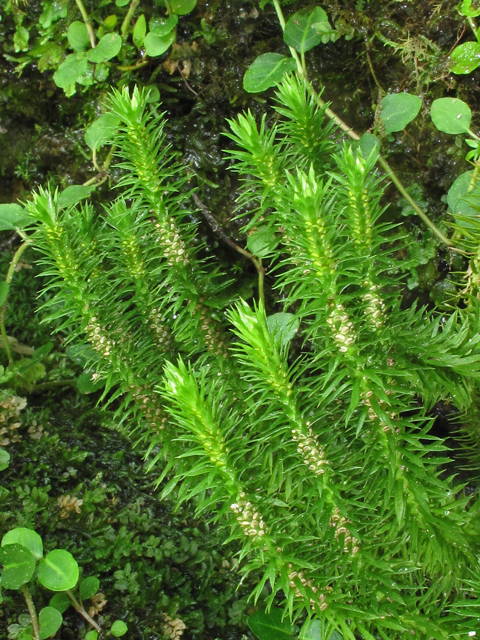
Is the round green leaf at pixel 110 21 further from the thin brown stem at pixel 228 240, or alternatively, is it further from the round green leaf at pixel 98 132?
the thin brown stem at pixel 228 240

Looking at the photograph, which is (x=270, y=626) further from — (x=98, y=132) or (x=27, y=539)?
(x=98, y=132)

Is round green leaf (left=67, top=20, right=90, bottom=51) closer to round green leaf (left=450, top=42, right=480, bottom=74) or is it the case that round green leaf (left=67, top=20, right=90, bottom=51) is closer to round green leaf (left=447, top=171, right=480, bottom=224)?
round green leaf (left=450, top=42, right=480, bottom=74)

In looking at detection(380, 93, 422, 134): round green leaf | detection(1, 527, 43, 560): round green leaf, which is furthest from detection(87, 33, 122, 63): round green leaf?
detection(1, 527, 43, 560): round green leaf

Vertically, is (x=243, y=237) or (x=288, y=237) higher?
(x=288, y=237)

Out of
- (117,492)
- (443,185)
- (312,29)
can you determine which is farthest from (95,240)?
(443,185)

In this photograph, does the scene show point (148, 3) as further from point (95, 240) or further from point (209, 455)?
point (209, 455)

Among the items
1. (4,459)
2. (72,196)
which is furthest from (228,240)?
(4,459)
